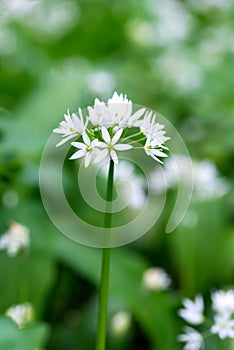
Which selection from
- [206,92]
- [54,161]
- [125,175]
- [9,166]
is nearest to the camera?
[9,166]

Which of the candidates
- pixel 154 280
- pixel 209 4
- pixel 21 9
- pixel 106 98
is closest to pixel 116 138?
pixel 154 280

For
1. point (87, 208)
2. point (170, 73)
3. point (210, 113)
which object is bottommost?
point (87, 208)

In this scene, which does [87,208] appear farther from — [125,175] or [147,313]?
[147,313]

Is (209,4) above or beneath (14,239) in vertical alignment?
above

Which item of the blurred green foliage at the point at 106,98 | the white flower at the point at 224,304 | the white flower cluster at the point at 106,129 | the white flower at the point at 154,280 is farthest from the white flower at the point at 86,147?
the white flower at the point at 154,280

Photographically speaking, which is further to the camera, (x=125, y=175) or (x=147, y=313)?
(x=125, y=175)

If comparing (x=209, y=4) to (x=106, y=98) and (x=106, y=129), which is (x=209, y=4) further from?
(x=106, y=129)

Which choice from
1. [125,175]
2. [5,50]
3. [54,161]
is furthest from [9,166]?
[5,50]

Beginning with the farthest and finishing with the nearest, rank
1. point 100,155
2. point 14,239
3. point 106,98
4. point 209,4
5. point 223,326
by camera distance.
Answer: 1. point 209,4
2. point 106,98
3. point 14,239
4. point 223,326
5. point 100,155
